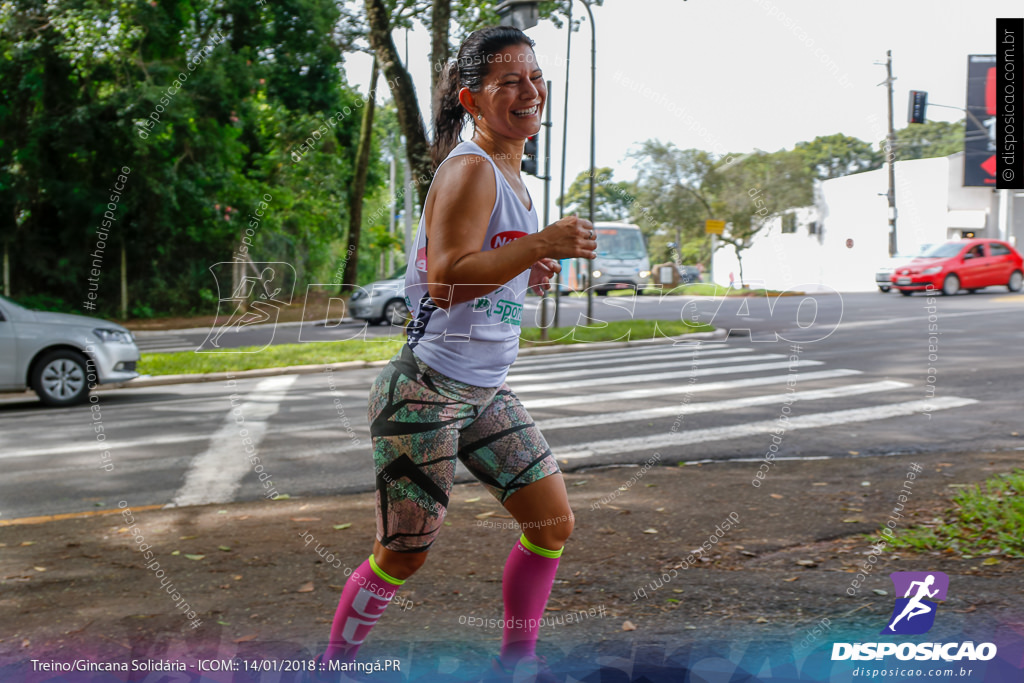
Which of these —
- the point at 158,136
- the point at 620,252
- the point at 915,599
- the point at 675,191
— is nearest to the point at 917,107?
the point at 675,191

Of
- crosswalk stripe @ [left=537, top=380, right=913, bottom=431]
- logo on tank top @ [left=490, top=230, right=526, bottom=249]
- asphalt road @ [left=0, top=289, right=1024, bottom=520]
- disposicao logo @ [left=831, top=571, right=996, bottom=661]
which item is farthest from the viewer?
crosswalk stripe @ [left=537, top=380, right=913, bottom=431]

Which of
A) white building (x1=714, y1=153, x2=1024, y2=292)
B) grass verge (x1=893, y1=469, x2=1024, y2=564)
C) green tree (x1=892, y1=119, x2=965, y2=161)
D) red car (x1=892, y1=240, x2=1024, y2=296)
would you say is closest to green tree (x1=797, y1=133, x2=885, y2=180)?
white building (x1=714, y1=153, x2=1024, y2=292)

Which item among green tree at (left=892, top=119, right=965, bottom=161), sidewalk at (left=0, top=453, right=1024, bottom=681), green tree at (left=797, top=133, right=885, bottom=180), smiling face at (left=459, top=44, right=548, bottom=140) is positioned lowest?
sidewalk at (left=0, top=453, right=1024, bottom=681)

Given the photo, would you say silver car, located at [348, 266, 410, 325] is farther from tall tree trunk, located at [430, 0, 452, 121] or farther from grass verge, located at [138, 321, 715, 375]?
tall tree trunk, located at [430, 0, 452, 121]

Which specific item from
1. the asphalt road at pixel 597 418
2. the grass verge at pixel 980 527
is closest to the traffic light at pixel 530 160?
the asphalt road at pixel 597 418

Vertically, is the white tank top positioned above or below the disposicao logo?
above

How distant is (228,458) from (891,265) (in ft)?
81.4

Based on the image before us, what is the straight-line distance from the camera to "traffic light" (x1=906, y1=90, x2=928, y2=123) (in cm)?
1870

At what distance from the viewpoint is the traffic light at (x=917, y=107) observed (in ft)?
61.4

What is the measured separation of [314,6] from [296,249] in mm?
14160

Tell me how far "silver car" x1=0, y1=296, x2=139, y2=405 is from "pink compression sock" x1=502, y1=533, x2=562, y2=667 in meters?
9.00

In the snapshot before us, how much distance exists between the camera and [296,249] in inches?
1108

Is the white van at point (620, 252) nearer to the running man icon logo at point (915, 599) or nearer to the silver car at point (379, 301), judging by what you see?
the silver car at point (379, 301)

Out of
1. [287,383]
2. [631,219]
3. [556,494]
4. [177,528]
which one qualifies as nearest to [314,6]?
[287,383]
